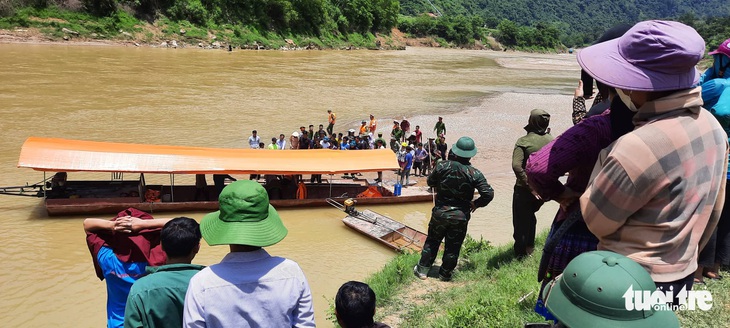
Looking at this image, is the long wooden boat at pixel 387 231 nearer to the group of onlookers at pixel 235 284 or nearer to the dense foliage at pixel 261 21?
the group of onlookers at pixel 235 284

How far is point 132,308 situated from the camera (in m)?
2.67

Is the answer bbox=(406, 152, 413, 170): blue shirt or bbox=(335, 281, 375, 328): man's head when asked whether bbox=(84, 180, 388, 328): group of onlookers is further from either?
bbox=(406, 152, 413, 170): blue shirt

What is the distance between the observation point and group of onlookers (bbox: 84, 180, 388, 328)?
8.21 ft

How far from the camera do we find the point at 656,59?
6.40 feet

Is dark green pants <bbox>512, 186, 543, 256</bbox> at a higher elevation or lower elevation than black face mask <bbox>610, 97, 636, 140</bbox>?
lower

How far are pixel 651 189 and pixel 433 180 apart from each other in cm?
417

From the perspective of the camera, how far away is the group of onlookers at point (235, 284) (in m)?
2.50

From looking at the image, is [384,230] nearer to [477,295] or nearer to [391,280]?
[391,280]

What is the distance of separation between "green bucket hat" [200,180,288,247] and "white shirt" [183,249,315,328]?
10cm

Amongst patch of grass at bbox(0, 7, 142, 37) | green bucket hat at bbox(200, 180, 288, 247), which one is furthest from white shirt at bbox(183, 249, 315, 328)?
patch of grass at bbox(0, 7, 142, 37)

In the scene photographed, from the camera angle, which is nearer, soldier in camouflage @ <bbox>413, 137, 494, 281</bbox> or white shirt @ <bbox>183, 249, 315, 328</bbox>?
white shirt @ <bbox>183, 249, 315, 328</bbox>

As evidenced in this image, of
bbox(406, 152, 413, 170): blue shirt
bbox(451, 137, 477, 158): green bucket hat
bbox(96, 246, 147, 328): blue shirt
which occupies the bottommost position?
bbox(406, 152, 413, 170): blue shirt

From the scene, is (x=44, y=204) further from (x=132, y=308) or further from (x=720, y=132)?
(x=720, y=132)

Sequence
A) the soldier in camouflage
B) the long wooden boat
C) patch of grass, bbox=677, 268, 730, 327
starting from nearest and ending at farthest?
patch of grass, bbox=677, 268, 730, 327
the soldier in camouflage
the long wooden boat
